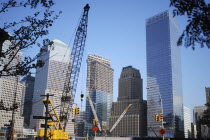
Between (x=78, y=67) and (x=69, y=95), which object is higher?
(x=78, y=67)

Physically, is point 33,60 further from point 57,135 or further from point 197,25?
point 57,135

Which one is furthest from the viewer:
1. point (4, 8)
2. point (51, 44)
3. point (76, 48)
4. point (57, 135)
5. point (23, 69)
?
point (76, 48)

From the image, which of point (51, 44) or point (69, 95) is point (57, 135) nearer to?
point (69, 95)

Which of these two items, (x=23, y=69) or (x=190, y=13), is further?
(x=23, y=69)

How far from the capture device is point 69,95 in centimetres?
9362

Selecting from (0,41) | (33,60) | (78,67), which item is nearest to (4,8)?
(0,41)

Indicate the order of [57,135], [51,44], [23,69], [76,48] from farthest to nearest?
[76,48], [57,135], [51,44], [23,69]

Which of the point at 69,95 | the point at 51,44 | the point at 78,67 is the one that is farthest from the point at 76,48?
the point at 51,44

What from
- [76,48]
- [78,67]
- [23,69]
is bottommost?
[23,69]

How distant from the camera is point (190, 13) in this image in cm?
1496

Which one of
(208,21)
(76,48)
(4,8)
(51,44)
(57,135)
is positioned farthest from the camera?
(76,48)

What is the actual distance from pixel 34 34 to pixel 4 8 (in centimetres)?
246

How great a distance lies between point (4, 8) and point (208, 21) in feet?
40.0

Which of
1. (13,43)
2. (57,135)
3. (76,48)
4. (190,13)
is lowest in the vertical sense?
(57,135)
